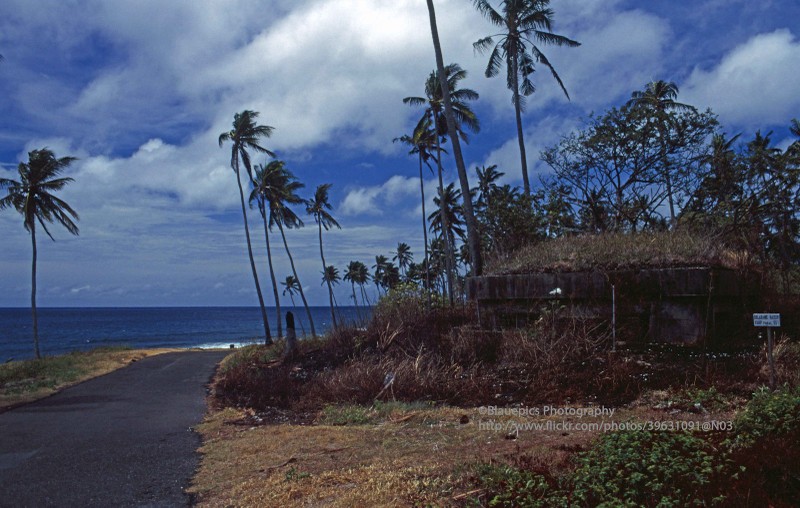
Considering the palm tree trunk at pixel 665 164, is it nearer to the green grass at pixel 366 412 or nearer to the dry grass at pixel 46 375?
the green grass at pixel 366 412

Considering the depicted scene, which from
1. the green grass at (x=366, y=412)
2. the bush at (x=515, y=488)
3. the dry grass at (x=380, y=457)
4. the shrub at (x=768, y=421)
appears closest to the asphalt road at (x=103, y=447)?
the dry grass at (x=380, y=457)

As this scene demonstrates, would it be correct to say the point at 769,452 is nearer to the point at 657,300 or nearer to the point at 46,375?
the point at 657,300

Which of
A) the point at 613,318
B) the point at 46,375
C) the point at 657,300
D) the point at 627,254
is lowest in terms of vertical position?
the point at 46,375

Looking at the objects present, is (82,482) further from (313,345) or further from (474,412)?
(313,345)

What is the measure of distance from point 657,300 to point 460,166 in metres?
8.15

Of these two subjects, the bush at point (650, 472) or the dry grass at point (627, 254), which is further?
the dry grass at point (627, 254)

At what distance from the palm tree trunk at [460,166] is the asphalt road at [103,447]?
29.3 feet

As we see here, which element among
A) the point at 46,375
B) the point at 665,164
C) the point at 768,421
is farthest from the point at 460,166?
the point at 46,375

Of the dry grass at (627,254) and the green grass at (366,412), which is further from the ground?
the dry grass at (627,254)

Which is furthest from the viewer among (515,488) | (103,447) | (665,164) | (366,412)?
(665,164)

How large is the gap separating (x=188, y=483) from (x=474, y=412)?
15.3ft

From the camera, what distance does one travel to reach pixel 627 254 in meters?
13.4

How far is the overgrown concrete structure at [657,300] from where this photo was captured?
1194cm

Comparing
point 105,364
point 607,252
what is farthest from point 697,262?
point 105,364
